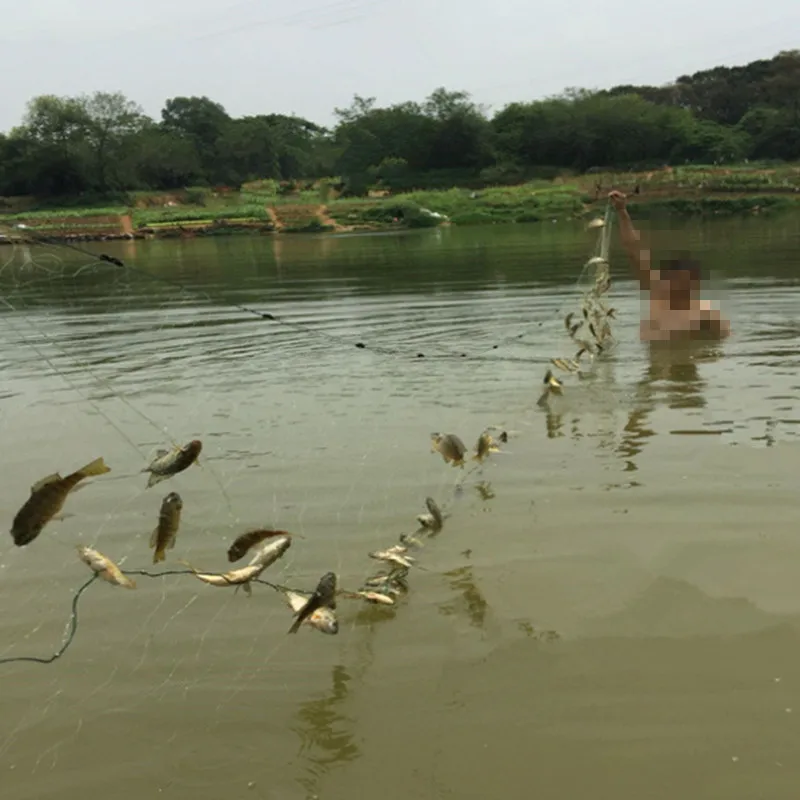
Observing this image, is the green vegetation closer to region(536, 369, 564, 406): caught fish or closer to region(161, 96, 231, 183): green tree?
region(161, 96, 231, 183): green tree

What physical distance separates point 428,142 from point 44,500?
8736 cm

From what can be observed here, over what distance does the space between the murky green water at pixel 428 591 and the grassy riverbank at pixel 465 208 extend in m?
42.4

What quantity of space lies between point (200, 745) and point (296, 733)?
38cm

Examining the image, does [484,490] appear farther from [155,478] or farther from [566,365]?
[566,365]

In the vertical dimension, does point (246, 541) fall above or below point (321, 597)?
above

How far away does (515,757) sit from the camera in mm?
3219

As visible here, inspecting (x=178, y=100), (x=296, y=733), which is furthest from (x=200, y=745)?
(x=178, y=100)

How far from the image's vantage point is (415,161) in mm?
86000

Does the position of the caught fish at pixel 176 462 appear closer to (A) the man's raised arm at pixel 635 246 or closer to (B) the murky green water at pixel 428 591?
(B) the murky green water at pixel 428 591

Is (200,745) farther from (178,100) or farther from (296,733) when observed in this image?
(178,100)

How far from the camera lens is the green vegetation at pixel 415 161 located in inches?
2282

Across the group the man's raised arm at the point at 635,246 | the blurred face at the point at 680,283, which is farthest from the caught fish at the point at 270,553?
the blurred face at the point at 680,283

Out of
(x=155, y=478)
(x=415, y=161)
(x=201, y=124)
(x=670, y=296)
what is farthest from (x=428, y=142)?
(x=155, y=478)

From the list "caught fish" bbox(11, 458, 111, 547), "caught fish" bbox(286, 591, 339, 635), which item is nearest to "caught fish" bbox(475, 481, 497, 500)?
"caught fish" bbox(286, 591, 339, 635)
